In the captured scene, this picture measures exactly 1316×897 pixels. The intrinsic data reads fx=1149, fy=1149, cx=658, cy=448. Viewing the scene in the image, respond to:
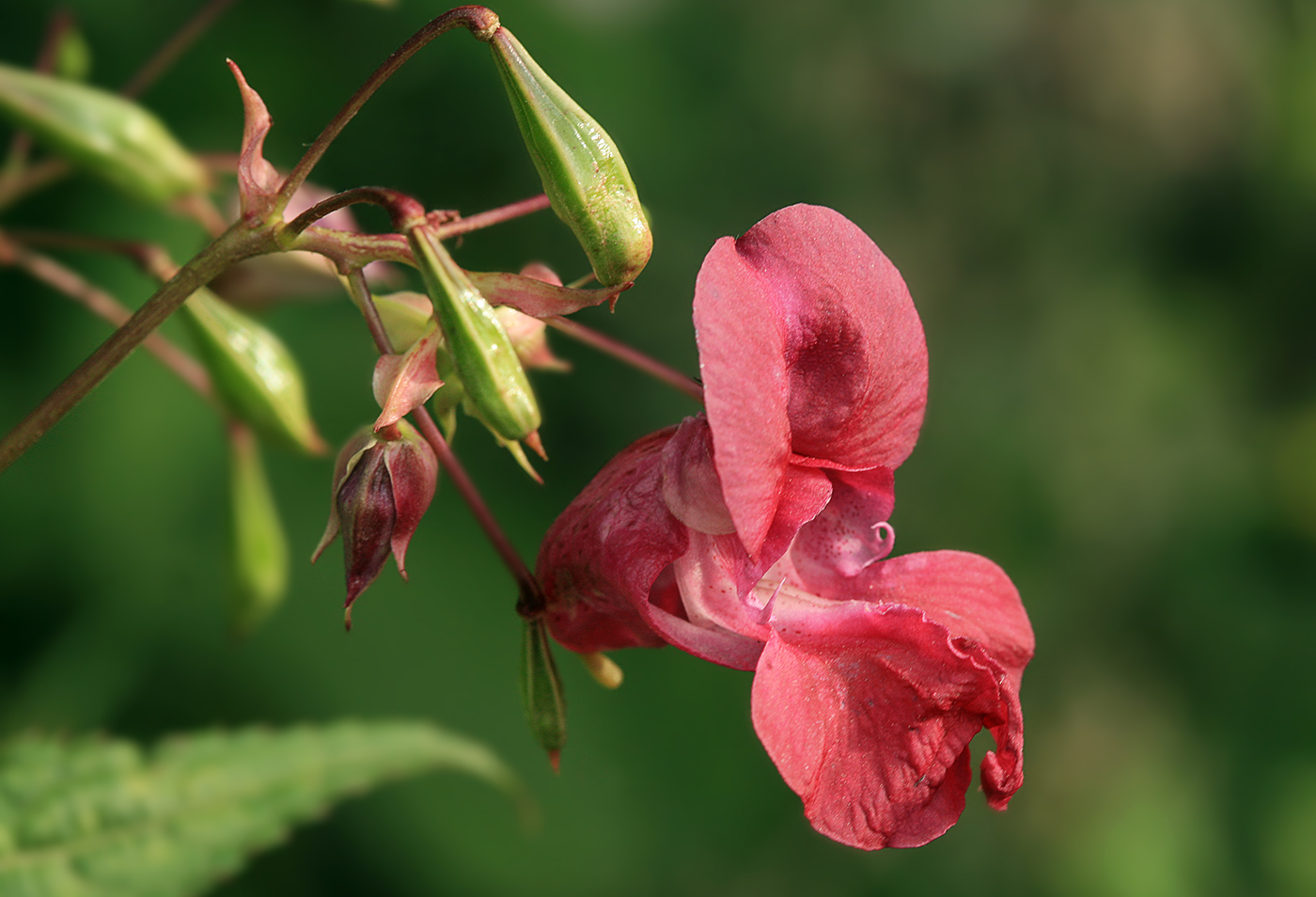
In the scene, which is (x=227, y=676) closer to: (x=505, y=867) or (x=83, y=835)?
(x=505, y=867)

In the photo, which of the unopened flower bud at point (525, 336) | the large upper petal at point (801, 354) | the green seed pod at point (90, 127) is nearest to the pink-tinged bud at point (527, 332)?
the unopened flower bud at point (525, 336)

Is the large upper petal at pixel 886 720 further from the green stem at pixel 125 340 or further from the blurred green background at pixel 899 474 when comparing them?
the blurred green background at pixel 899 474

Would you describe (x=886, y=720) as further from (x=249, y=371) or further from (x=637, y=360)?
(x=249, y=371)

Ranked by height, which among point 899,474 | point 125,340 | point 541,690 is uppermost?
point 125,340

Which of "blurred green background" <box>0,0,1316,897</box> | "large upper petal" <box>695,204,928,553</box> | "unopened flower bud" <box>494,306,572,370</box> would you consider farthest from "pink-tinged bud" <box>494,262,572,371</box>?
"blurred green background" <box>0,0,1316,897</box>

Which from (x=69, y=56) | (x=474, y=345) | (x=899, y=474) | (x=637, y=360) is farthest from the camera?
(x=899, y=474)

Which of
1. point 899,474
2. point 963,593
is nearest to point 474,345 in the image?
point 963,593
